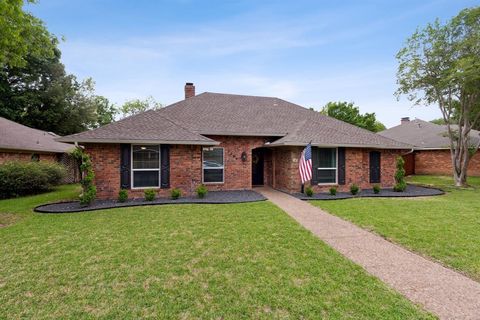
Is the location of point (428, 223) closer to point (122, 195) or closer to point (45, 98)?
point (122, 195)

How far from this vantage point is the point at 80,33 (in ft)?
40.0

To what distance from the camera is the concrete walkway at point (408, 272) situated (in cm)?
290

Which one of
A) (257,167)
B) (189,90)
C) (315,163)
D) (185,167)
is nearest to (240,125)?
(257,167)

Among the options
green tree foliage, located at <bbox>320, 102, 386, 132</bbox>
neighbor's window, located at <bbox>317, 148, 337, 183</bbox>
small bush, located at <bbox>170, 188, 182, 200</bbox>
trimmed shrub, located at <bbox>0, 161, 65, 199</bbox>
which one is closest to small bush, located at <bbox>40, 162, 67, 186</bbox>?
trimmed shrub, located at <bbox>0, 161, 65, 199</bbox>

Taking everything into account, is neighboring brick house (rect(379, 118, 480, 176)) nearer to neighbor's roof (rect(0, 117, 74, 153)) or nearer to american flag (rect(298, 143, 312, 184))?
american flag (rect(298, 143, 312, 184))

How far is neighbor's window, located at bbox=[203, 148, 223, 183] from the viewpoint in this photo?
37.6ft

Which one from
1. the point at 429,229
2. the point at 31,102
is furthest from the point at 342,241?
the point at 31,102

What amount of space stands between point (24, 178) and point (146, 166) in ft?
20.9

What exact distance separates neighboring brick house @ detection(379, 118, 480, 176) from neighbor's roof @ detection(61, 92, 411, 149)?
8988 mm

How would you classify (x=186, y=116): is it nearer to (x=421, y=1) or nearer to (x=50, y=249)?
(x=50, y=249)

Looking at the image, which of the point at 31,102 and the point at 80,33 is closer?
the point at 80,33

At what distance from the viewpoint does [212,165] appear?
11523 millimetres

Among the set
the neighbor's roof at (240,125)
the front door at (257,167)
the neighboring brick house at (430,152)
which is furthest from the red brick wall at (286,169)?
the neighboring brick house at (430,152)

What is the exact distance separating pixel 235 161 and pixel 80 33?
10.7 metres
